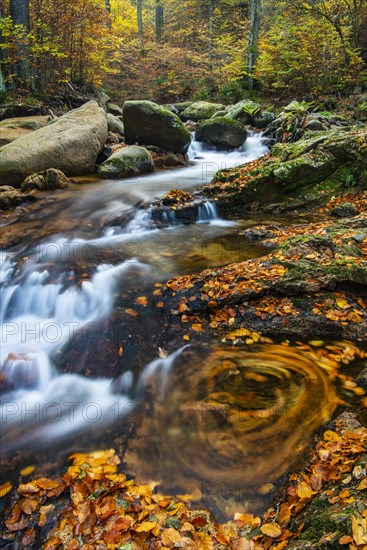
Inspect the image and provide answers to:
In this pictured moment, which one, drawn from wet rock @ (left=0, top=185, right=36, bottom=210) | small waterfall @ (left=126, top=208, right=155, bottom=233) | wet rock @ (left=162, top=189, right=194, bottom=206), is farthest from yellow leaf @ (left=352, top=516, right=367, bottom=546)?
wet rock @ (left=0, top=185, right=36, bottom=210)

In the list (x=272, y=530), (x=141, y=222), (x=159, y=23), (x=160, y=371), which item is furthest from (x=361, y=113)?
(x=159, y=23)

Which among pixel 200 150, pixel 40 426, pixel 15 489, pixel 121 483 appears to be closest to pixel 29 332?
pixel 40 426

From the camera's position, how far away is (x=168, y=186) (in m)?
9.92

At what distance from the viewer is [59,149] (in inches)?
382

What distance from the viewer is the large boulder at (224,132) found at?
1370 centimetres

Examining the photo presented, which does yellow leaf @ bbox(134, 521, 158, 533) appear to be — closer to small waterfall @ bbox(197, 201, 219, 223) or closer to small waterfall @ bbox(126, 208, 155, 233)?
small waterfall @ bbox(126, 208, 155, 233)

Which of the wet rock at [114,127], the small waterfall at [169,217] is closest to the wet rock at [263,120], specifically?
the wet rock at [114,127]

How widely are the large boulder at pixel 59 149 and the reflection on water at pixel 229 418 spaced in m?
7.54

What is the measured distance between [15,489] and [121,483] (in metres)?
0.85

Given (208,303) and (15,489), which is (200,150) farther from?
(15,489)

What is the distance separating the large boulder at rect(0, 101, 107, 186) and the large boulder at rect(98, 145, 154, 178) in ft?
2.15

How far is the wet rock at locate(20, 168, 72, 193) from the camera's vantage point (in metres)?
8.81

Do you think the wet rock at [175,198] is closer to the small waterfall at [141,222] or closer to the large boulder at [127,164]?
the small waterfall at [141,222]

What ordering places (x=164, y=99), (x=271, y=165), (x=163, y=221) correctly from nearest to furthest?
(x=163, y=221)
(x=271, y=165)
(x=164, y=99)
